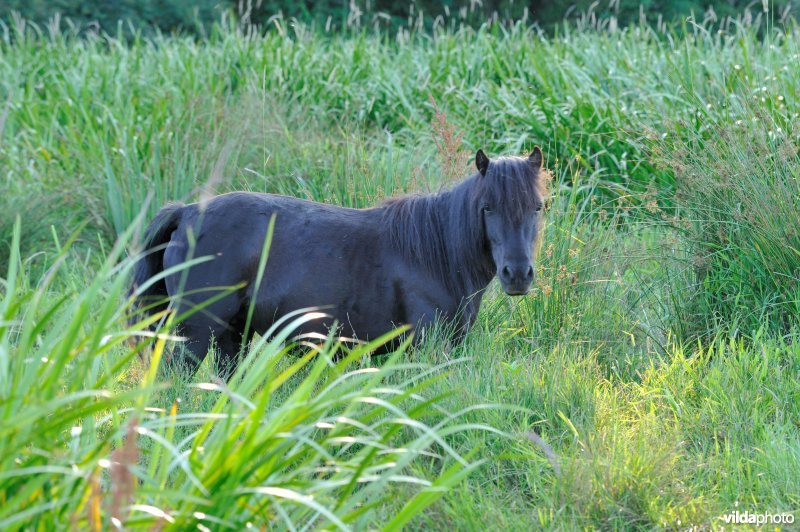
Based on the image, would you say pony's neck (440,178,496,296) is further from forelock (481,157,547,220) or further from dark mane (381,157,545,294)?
forelock (481,157,547,220)

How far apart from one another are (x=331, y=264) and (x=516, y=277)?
95cm

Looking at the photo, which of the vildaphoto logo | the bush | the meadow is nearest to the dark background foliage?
the meadow

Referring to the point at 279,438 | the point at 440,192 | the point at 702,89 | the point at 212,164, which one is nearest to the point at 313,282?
the point at 440,192

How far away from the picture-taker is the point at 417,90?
10188 mm

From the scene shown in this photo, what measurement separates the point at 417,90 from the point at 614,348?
5721mm

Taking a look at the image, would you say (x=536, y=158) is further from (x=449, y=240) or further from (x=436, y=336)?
(x=436, y=336)

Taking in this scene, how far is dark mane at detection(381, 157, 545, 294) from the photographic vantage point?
444cm

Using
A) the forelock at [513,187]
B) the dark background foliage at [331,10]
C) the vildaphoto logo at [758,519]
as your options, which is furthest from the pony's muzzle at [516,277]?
the dark background foliage at [331,10]

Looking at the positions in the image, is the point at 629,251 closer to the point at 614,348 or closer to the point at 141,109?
the point at 614,348

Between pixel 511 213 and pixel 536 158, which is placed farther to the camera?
pixel 536 158

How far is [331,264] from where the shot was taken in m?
4.55

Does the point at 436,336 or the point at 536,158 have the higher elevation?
the point at 536,158

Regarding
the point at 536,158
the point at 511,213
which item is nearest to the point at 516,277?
the point at 511,213

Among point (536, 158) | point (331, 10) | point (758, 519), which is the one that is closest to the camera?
point (758, 519)
